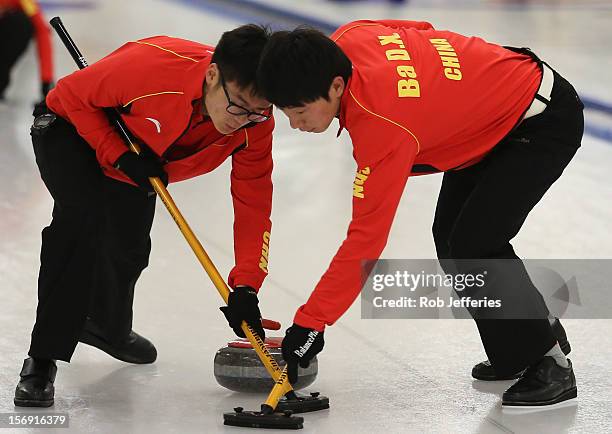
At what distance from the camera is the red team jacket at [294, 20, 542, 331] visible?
272 centimetres

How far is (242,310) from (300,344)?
0.30 metres

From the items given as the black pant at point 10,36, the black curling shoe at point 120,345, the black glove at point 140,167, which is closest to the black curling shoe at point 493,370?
the black curling shoe at point 120,345

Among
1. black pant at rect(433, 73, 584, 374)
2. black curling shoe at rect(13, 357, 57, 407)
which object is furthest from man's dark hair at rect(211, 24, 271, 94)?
black curling shoe at rect(13, 357, 57, 407)

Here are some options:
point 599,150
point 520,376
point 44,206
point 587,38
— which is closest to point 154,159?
point 520,376

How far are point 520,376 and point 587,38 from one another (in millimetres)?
6392

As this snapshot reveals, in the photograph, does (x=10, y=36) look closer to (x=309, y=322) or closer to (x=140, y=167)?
(x=140, y=167)

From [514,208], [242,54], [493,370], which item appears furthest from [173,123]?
[493,370]

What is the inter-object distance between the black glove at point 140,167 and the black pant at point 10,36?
4468 mm

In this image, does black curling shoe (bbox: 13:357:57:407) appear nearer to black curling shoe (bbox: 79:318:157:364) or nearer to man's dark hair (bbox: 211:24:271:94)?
black curling shoe (bbox: 79:318:157:364)

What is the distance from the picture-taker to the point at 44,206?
512 centimetres

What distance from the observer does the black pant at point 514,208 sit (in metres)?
3.04

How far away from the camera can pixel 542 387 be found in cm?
313

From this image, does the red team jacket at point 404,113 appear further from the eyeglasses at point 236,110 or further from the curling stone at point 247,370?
the curling stone at point 247,370

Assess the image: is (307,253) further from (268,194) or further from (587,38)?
(587,38)
